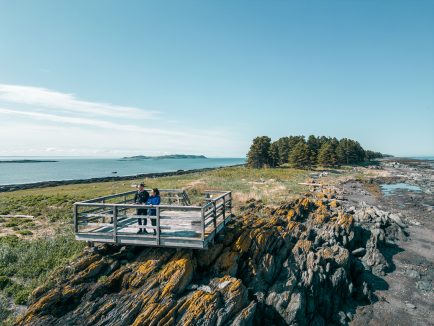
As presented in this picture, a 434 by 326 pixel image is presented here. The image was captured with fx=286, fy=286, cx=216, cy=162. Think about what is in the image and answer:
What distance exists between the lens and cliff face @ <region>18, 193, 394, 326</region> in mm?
10673

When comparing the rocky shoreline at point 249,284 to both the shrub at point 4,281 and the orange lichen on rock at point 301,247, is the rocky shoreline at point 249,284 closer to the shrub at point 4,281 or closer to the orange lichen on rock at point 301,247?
the orange lichen on rock at point 301,247

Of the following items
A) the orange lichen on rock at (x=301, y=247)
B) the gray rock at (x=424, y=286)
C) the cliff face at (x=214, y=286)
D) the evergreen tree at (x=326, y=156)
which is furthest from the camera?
the evergreen tree at (x=326, y=156)

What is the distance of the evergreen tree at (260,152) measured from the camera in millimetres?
99375

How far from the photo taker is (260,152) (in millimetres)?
99438

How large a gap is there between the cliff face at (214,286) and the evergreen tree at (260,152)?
81.5m

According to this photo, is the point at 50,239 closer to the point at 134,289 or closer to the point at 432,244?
the point at 134,289

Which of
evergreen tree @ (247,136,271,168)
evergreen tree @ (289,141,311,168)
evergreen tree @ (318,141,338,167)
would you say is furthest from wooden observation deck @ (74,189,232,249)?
evergreen tree @ (318,141,338,167)

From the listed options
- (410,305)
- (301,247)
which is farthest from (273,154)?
(410,305)

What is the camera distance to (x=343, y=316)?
1508 cm

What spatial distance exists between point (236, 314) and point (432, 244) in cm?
2373

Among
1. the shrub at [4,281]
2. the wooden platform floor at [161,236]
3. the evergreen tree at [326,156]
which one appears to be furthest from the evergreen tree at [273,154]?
the shrub at [4,281]

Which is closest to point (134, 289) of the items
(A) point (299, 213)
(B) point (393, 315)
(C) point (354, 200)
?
(B) point (393, 315)

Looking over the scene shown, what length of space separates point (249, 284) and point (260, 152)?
8729 centimetres

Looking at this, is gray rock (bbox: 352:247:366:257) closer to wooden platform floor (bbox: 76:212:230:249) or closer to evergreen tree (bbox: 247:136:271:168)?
wooden platform floor (bbox: 76:212:230:249)
